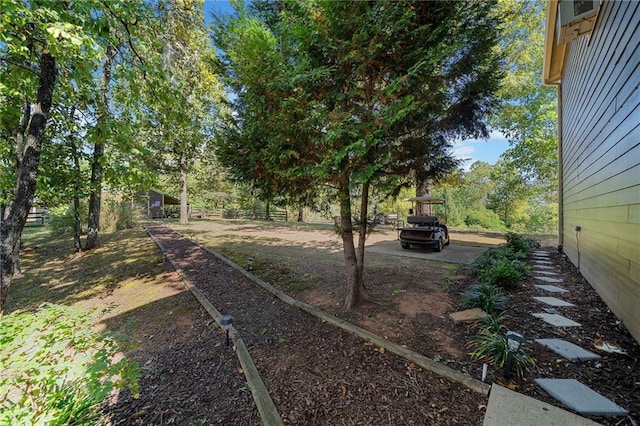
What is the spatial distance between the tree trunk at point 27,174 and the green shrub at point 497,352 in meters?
5.20

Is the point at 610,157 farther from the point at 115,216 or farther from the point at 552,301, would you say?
the point at 115,216

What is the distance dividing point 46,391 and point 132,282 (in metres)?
4.67

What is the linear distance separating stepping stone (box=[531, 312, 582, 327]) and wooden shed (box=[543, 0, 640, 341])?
434 millimetres

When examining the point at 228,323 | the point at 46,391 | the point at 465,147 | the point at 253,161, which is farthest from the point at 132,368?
the point at 465,147

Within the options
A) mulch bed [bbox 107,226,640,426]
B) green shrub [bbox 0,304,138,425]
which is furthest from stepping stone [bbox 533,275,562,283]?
green shrub [bbox 0,304,138,425]

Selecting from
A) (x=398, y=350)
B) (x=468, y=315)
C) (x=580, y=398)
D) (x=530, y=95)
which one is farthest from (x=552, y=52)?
(x=398, y=350)

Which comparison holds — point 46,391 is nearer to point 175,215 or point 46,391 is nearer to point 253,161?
point 253,161

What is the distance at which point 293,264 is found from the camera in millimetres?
6180

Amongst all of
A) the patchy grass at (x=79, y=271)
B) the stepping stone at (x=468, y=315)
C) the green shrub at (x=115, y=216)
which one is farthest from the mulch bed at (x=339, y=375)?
the green shrub at (x=115, y=216)

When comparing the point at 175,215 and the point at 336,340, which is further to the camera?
the point at 175,215

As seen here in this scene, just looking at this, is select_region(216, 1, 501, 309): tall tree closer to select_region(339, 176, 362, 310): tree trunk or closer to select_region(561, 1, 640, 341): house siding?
select_region(339, 176, 362, 310): tree trunk

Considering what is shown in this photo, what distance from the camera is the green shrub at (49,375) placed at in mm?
1412

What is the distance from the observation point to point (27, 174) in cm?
302

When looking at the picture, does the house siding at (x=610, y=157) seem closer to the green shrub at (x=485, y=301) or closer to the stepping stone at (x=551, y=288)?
the stepping stone at (x=551, y=288)
